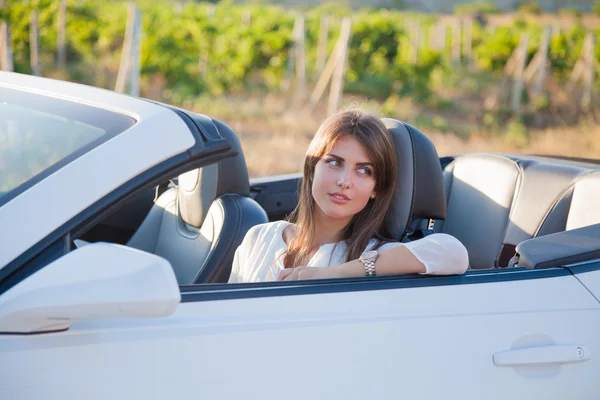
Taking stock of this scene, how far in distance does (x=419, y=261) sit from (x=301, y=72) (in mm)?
12240

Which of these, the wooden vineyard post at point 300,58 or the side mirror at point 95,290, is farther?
the wooden vineyard post at point 300,58

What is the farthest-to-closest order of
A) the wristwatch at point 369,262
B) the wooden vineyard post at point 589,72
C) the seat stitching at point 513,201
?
1. the wooden vineyard post at point 589,72
2. the seat stitching at point 513,201
3. the wristwatch at point 369,262

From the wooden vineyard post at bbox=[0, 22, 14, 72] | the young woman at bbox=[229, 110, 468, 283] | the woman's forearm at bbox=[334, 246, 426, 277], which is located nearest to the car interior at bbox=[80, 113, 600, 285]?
the young woman at bbox=[229, 110, 468, 283]

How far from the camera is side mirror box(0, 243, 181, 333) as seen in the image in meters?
1.32

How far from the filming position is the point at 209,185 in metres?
2.74

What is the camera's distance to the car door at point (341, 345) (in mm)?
1460

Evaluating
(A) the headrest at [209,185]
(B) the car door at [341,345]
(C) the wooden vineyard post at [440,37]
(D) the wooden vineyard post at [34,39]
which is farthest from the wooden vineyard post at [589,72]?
(B) the car door at [341,345]

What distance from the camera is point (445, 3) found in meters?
54.4

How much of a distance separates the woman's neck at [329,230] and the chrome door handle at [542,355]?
71 cm

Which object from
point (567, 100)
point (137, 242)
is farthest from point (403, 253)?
point (567, 100)

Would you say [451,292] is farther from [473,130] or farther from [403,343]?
[473,130]

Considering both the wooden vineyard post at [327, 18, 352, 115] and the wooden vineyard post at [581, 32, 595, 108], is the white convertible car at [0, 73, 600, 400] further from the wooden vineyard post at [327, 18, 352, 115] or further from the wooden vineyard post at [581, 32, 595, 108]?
the wooden vineyard post at [581, 32, 595, 108]

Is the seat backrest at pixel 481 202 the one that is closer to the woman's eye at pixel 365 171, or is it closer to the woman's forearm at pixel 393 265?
the woman's eye at pixel 365 171

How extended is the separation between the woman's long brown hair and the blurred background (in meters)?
6.30
